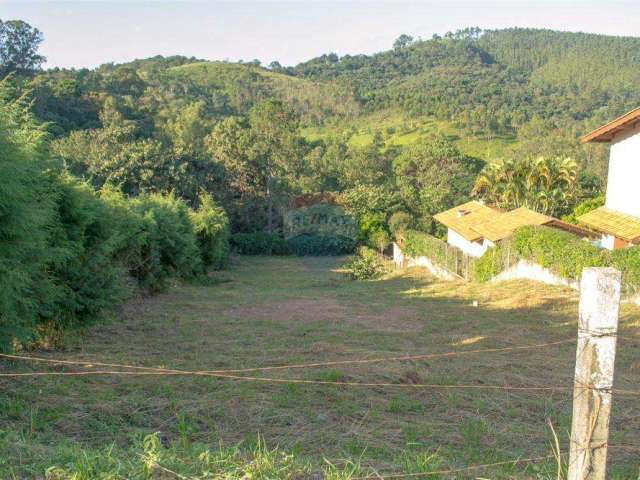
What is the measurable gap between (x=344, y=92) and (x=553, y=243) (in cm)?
8263

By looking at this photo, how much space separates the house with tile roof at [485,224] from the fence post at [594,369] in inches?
800

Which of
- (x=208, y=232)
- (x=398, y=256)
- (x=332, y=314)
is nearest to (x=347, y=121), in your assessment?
(x=398, y=256)

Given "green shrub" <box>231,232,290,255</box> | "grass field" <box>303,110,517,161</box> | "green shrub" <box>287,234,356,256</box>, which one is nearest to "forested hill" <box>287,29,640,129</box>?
"grass field" <box>303,110,517,161</box>

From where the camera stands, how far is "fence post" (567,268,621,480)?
2.97 metres

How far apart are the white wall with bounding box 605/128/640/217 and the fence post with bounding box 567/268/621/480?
18164mm

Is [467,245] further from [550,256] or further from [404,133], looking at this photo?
[404,133]

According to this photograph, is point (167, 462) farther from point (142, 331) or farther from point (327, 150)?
point (327, 150)

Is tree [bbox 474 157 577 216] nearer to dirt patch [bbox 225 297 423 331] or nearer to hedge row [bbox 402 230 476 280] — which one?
hedge row [bbox 402 230 476 280]

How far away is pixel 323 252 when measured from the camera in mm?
43312

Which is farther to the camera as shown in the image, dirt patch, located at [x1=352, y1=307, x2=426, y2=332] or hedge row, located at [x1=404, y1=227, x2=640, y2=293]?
hedge row, located at [x1=404, y1=227, x2=640, y2=293]

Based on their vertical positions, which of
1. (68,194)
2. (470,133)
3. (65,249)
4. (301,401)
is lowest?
(301,401)

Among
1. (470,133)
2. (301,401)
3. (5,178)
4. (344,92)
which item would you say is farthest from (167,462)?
(344,92)

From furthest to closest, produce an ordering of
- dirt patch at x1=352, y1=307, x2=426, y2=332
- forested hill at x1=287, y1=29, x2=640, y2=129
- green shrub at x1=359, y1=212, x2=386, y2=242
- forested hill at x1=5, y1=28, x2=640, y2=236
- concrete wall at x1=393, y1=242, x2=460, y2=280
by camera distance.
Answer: forested hill at x1=287, y1=29, x2=640, y2=129 → green shrub at x1=359, y1=212, x2=386, y2=242 → forested hill at x1=5, y1=28, x2=640, y2=236 → concrete wall at x1=393, y1=242, x2=460, y2=280 → dirt patch at x1=352, y1=307, x2=426, y2=332

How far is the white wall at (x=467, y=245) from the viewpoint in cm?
2934
